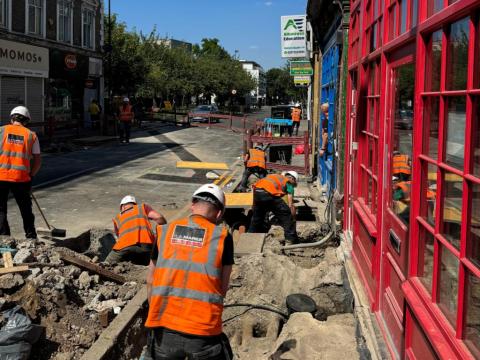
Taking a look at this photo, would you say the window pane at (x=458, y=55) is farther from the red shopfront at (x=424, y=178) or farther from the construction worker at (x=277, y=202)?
the construction worker at (x=277, y=202)

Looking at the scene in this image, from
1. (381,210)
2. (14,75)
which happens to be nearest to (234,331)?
(381,210)

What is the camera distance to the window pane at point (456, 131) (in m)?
2.62

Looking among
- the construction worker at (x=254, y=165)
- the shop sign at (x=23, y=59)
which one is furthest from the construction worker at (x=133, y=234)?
the shop sign at (x=23, y=59)

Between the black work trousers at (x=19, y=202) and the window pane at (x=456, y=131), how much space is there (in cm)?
628

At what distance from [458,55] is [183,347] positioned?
2.15 metres

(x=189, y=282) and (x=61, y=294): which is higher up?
(x=189, y=282)

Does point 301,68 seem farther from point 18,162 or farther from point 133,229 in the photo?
point 133,229

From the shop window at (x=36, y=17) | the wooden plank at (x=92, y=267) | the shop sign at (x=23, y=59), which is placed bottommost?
the wooden plank at (x=92, y=267)

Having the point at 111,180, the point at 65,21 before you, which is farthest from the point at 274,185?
the point at 65,21

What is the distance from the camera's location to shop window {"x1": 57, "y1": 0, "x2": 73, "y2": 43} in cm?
3007

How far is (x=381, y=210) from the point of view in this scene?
469 centimetres

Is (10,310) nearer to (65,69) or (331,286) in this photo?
(331,286)

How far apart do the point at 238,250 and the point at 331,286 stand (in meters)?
2.00

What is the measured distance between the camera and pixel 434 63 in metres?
3.17
